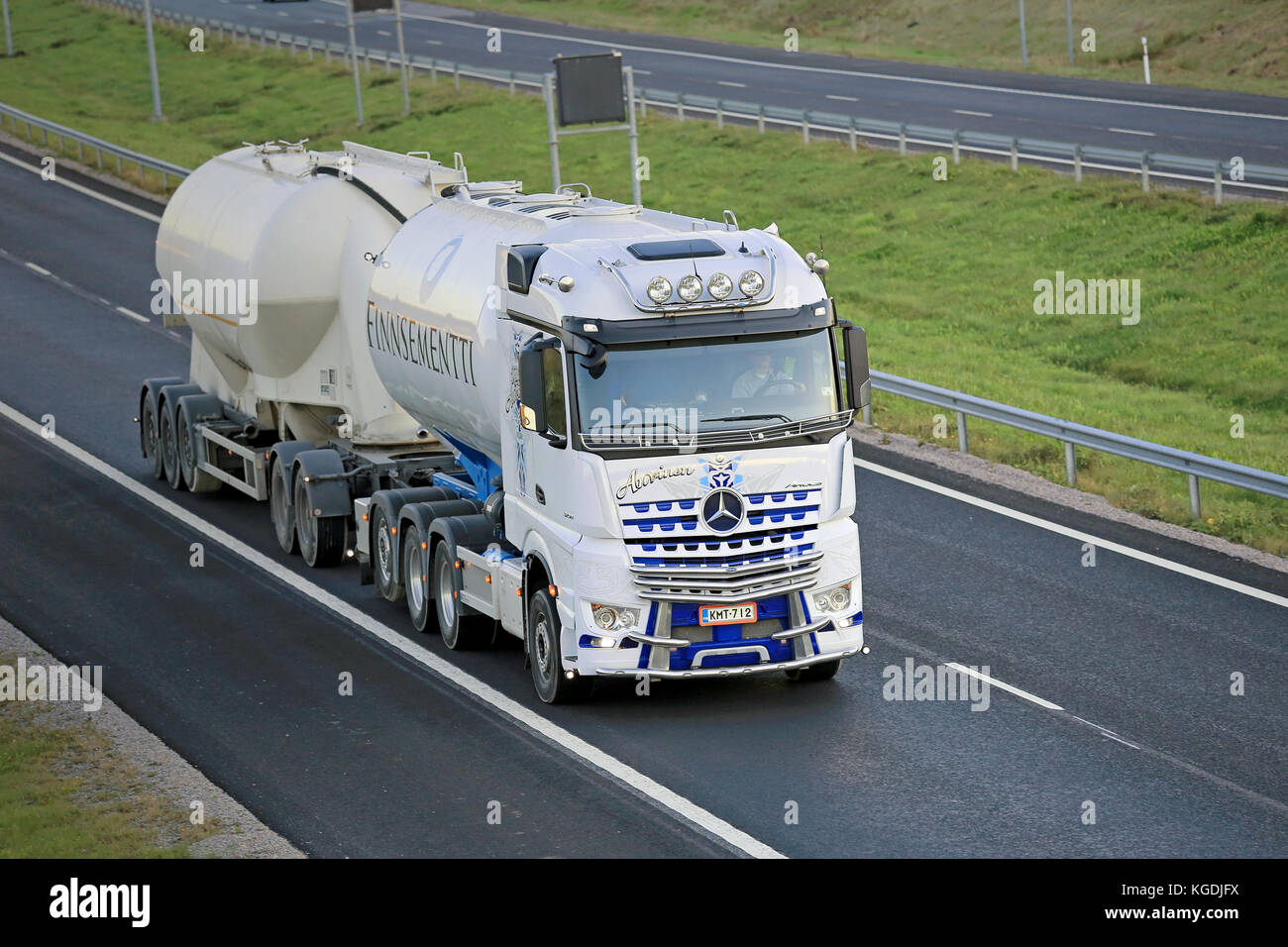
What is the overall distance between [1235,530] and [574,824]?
9.51 metres

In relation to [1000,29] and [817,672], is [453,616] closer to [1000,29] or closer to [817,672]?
[817,672]

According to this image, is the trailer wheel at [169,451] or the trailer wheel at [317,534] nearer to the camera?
the trailer wheel at [317,534]

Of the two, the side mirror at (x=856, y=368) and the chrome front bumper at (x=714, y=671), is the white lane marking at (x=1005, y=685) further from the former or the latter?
the side mirror at (x=856, y=368)

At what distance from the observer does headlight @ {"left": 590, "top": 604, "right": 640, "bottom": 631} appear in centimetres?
1339

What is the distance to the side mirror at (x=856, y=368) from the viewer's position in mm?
13690

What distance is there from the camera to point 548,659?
14.2 meters

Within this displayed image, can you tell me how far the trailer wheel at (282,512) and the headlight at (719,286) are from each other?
289 inches

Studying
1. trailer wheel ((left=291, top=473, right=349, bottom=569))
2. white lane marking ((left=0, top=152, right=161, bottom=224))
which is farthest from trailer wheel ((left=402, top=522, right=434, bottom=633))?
white lane marking ((left=0, top=152, right=161, bottom=224))

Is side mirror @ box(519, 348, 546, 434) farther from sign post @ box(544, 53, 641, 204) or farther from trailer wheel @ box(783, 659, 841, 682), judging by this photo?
sign post @ box(544, 53, 641, 204)

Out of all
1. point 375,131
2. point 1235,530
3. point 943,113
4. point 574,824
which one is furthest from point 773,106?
point 574,824

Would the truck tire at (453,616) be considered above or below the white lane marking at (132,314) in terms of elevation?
below

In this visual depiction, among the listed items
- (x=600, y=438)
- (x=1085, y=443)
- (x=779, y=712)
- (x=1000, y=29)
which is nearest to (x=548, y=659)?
(x=779, y=712)

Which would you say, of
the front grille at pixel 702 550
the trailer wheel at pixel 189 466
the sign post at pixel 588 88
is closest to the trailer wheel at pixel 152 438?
the trailer wheel at pixel 189 466

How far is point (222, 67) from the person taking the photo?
64.7 metres
